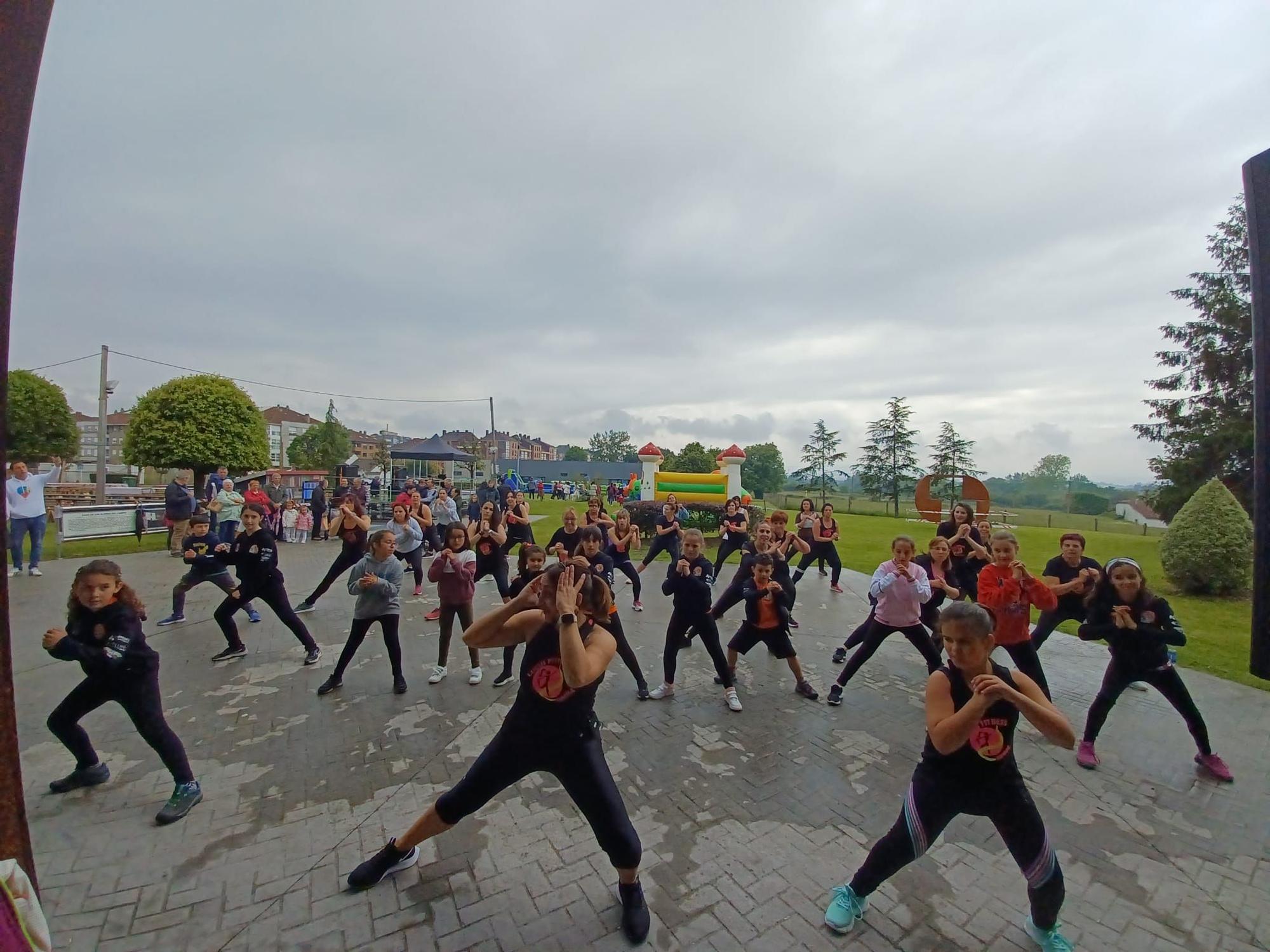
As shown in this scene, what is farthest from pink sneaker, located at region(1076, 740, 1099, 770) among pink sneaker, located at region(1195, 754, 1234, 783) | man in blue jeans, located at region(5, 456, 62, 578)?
man in blue jeans, located at region(5, 456, 62, 578)

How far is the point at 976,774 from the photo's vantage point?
2758 millimetres

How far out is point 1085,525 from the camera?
3269 centimetres

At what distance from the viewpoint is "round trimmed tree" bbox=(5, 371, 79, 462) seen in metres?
30.9

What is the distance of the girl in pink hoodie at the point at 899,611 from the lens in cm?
562

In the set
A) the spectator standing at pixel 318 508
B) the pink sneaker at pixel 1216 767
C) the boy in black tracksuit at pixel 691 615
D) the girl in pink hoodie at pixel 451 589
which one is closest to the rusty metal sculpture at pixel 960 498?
the pink sneaker at pixel 1216 767

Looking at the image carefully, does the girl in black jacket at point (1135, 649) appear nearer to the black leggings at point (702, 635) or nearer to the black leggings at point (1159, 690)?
the black leggings at point (1159, 690)

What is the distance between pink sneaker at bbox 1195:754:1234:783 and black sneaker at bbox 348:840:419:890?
19.2 feet

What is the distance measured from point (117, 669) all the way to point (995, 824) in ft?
16.9

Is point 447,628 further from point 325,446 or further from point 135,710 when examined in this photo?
point 325,446

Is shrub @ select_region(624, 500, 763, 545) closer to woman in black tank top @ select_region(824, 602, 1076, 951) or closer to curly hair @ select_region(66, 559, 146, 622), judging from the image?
curly hair @ select_region(66, 559, 146, 622)

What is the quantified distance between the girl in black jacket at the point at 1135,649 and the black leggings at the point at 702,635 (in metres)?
2.93

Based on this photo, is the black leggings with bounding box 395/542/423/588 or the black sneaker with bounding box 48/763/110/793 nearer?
the black sneaker with bounding box 48/763/110/793

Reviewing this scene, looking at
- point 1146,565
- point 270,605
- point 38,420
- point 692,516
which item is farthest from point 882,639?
point 38,420

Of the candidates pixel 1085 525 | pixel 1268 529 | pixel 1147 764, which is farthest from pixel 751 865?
pixel 1085 525
